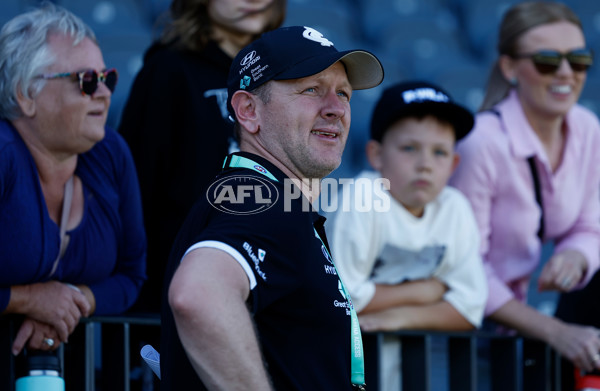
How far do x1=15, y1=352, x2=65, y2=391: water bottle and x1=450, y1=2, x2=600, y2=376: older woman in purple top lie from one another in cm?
162

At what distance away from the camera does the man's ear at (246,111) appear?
Answer: 1.84m

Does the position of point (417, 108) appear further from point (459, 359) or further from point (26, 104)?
point (26, 104)

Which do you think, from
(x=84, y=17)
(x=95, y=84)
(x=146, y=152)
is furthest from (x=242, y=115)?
(x=84, y=17)

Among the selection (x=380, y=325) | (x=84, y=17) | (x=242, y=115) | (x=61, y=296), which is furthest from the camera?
(x=84, y=17)

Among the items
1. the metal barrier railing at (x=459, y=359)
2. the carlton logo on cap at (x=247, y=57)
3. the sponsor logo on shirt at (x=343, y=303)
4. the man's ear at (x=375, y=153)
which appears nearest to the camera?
the sponsor logo on shirt at (x=343, y=303)

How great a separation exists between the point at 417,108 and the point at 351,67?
1312mm

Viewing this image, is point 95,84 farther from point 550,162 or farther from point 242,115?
point 550,162

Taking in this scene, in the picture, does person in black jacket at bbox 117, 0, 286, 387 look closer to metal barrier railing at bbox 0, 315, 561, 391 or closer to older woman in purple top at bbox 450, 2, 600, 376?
metal barrier railing at bbox 0, 315, 561, 391

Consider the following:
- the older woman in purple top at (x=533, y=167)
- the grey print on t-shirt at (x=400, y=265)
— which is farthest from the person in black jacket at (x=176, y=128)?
the older woman in purple top at (x=533, y=167)

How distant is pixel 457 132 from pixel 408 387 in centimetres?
93

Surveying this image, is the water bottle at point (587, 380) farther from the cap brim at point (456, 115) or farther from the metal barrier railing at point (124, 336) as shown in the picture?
the metal barrier railing at point (124, 336)

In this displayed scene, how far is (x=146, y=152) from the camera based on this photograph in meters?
2.97

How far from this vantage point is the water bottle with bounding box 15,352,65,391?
7.74 ft

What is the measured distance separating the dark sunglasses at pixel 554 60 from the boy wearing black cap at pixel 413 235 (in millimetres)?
479
